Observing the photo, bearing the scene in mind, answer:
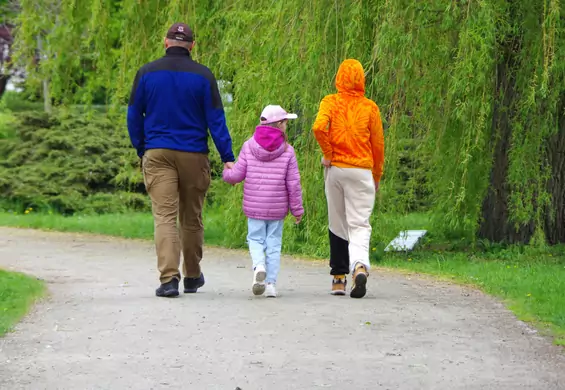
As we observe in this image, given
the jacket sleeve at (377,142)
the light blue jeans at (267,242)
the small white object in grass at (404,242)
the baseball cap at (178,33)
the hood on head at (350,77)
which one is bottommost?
the small white object in grass at (404,242)

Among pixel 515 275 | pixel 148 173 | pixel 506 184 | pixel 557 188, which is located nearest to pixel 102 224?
pixel 506 184

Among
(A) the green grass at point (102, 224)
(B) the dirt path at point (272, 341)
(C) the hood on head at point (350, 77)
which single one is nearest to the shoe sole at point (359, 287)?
(B) the dirt path at point (272, 341)

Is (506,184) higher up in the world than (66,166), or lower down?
higher up

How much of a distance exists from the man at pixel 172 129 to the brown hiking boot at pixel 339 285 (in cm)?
120

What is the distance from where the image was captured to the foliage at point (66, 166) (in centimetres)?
1977

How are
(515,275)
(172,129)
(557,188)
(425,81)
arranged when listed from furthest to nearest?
(557,188)
(425,81)
(515,275)
(172,129)

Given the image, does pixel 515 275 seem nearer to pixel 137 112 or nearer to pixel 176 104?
pixel 176 104

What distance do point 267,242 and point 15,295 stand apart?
1.86 metres

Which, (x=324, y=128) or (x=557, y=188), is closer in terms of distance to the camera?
(x=324, y=128)

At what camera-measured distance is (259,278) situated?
29.9ft

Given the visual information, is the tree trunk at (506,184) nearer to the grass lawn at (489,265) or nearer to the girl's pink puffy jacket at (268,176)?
the grass lawn at (489,265)

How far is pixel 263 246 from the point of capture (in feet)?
30.6

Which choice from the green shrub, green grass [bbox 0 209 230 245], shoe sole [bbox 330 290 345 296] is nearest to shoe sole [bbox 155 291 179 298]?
shoe sole [bbox 330 290 345 296]

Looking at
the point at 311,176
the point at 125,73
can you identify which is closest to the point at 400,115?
the point at 311,176
